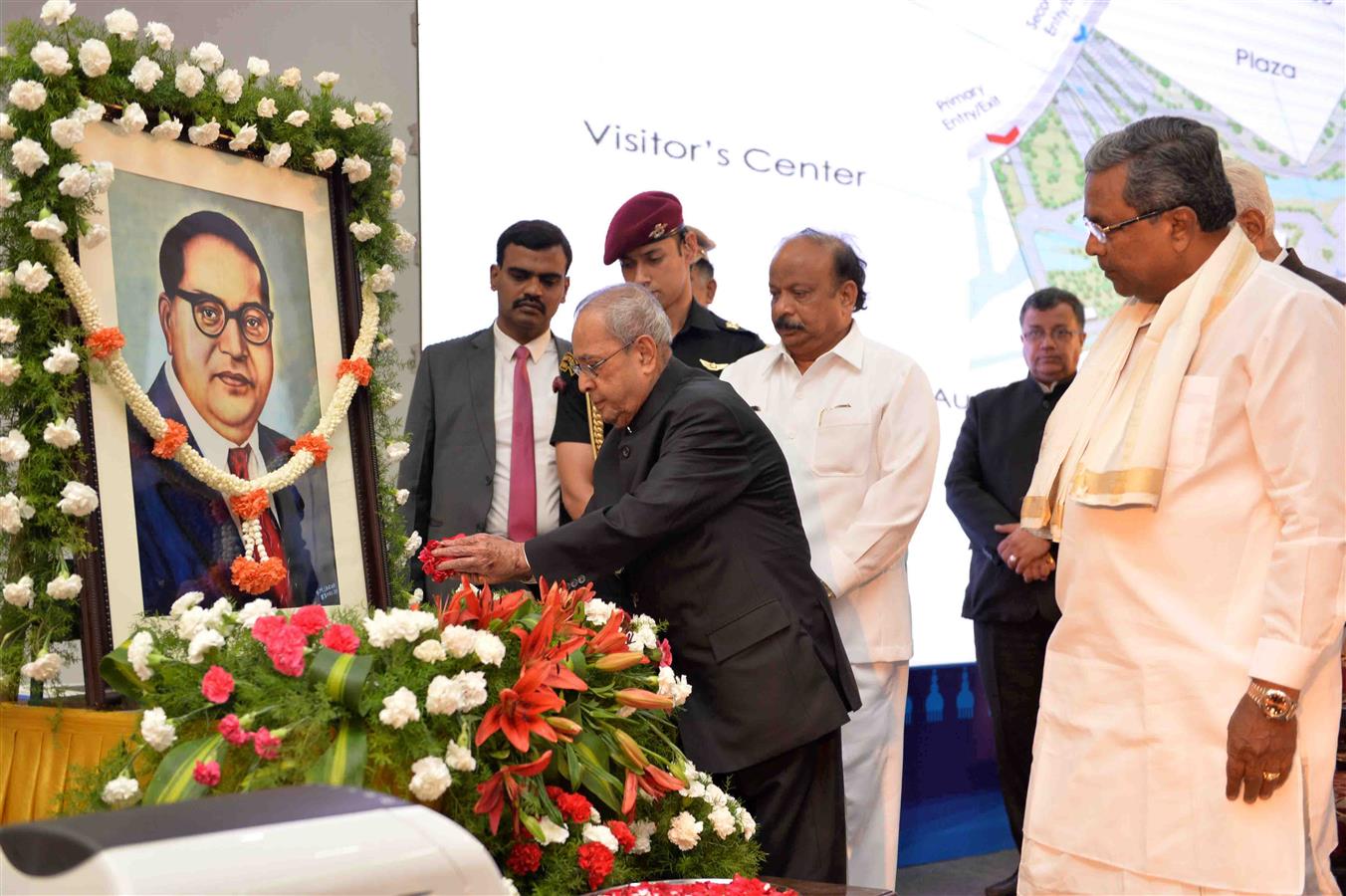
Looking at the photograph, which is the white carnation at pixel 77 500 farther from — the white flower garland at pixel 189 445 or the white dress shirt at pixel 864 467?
the white dress shirt at pixel 864 467

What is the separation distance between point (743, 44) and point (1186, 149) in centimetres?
258

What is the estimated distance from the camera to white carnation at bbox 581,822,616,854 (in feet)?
5.53

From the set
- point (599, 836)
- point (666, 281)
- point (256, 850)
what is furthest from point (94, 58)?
point (666, 281)

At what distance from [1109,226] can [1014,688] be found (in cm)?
238

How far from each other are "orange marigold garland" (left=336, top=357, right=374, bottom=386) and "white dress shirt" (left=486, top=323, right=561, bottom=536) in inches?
35.3

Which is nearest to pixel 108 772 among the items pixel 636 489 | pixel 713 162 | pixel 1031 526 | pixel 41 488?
pixel 41 488

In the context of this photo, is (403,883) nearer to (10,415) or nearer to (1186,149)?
(10,415)

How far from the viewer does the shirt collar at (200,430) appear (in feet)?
7.00

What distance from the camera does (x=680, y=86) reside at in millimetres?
4512

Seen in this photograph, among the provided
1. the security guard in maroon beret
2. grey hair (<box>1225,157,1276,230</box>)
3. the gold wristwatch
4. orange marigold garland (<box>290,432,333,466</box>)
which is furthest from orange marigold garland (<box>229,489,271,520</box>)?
A: grey hair (<box>1225,157,1276,230</box>)

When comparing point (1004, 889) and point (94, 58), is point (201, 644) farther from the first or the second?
point (1004, 889)

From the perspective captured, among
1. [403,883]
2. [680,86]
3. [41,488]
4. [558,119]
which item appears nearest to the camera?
[403,883]

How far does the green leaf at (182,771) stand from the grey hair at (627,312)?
4.29 feet

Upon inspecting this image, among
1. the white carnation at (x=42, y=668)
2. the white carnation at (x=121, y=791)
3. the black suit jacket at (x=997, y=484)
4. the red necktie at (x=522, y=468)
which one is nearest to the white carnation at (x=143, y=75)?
the white carnation at (x=42, y=668)
